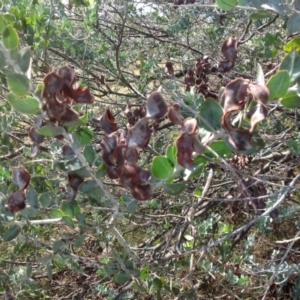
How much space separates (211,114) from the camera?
767mm

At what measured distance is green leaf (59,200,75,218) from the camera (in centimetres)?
105

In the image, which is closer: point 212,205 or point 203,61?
point 203,61

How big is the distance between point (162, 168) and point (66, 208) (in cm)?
30

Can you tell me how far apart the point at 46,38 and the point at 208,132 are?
1.24 m

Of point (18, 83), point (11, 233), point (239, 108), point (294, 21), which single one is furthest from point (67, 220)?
point (294, 21)

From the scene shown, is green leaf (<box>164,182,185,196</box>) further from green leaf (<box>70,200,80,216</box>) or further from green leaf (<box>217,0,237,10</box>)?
green leaf (<box>217,0,237,10</box>)

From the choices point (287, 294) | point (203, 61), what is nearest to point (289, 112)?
point (203, 61)

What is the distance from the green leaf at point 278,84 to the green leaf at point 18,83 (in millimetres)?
363

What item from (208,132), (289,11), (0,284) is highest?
(289,11)

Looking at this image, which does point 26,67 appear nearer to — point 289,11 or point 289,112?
point 289,11

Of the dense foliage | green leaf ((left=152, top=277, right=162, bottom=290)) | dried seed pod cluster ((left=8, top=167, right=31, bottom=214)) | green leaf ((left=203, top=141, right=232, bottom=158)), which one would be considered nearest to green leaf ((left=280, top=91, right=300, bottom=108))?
the dense foliage

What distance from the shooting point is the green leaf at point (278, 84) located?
0.67 meters

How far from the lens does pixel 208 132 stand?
0.80 m

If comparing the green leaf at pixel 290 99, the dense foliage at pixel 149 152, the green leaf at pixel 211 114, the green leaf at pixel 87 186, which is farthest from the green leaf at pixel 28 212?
the green leaf at pixel 290 99
